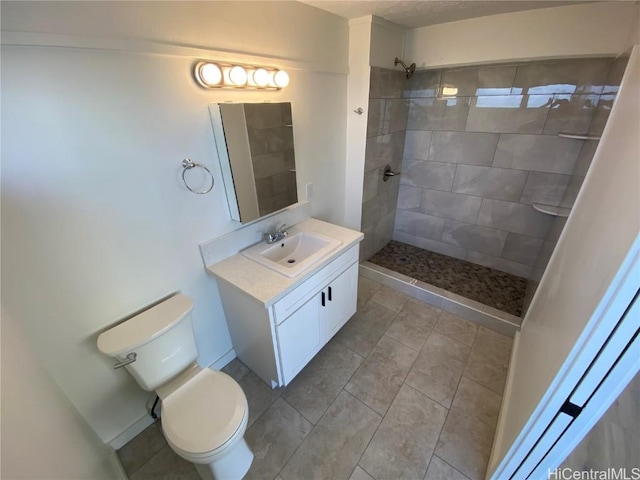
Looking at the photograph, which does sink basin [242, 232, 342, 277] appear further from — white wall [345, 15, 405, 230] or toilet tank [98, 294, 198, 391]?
white wall [345, 15, 405, 230]

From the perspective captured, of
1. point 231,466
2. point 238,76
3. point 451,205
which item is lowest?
point 231,466

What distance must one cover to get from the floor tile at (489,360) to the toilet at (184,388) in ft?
4.85

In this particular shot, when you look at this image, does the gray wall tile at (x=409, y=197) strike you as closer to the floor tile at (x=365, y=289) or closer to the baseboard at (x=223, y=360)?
the floor tile at (x=365, y=289)

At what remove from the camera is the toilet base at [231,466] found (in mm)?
1219

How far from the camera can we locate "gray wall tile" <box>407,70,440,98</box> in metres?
2.46

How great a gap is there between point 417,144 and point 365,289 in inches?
62.1

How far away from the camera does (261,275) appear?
1.49 meters

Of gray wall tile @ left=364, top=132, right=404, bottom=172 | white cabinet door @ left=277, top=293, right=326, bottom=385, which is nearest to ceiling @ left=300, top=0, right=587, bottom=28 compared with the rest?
gray wall tile @ left=364, top=132, right=404, bottom=172

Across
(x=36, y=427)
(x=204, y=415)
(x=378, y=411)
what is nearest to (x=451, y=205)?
(x=378, y=411)

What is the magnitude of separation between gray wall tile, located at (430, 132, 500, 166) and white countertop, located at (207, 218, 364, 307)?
4.94 ft

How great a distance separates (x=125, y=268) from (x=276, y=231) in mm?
883

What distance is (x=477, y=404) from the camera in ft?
5.29

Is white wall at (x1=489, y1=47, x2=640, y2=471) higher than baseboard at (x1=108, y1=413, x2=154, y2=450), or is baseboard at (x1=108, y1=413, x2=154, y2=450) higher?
white wall at (x1=489, y1=47, x2=640, y2=471)

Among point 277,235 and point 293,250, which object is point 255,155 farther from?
point 293,250
